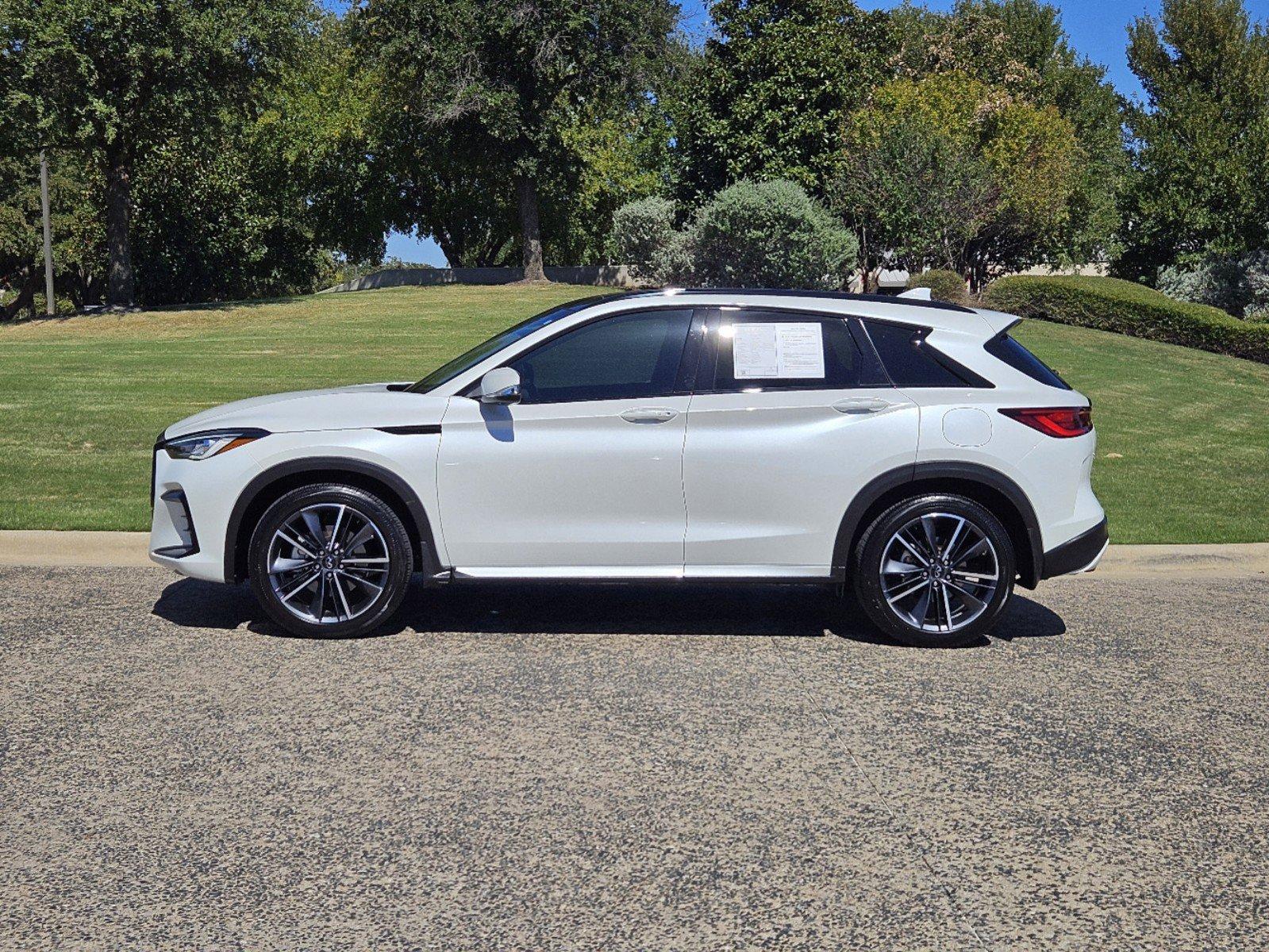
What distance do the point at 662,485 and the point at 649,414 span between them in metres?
0.36

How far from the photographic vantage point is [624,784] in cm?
463

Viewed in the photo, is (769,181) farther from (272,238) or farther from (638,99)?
(272,238)

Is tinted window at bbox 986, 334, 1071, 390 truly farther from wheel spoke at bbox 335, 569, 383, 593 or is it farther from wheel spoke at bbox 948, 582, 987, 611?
wheel spoke at bbox 335, 569, 383, 593

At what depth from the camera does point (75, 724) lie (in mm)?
5156

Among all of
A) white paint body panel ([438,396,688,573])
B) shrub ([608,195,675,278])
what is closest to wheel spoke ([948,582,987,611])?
white paint body panel ([438,396,688,573])

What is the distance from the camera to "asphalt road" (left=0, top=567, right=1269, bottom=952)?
3.62 m

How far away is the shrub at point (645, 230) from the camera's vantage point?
40688 mm

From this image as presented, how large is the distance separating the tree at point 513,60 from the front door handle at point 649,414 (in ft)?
123

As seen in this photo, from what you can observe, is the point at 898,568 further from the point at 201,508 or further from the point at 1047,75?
the point at 1047,75

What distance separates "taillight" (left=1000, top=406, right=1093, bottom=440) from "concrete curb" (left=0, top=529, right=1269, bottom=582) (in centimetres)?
217

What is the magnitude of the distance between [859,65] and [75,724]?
41.4m

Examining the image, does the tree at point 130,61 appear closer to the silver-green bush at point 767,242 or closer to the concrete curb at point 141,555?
the silver-green bush at point 767,242

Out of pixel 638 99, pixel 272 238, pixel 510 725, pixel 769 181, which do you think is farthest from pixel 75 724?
pixel 272 238

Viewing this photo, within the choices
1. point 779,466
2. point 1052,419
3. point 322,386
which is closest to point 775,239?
point 322,386
